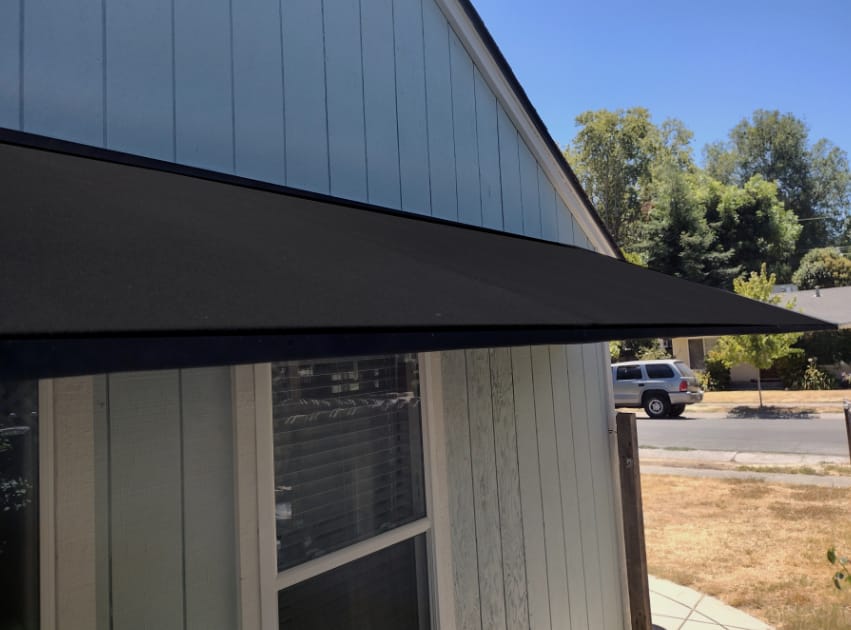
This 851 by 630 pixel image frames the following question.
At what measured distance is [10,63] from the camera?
6.49 feet

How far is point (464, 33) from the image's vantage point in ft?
13.3

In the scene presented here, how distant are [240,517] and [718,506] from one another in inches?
369

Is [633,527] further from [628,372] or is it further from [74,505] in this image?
[628,372]

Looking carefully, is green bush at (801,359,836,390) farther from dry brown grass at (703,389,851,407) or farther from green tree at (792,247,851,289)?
green tree at (792,247,851,289)

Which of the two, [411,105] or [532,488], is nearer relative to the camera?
[411,105]

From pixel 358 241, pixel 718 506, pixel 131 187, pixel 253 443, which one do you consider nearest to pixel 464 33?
pixel 358 241

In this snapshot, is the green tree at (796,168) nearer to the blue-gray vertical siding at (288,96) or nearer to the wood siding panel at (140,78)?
the blue-gray vertical siding at (288,96)

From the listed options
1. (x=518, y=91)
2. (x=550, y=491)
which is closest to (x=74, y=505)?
(x=550, y=491)

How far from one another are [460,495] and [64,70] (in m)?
2.71

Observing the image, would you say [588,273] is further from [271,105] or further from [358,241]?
[271,105]

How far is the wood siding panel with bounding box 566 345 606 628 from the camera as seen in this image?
4.35 meters

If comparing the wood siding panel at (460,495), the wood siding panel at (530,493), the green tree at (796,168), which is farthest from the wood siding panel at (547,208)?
the green tree at (796,168)

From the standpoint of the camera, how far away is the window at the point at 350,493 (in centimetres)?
240

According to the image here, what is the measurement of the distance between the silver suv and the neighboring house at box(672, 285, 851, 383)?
6.80 metres
